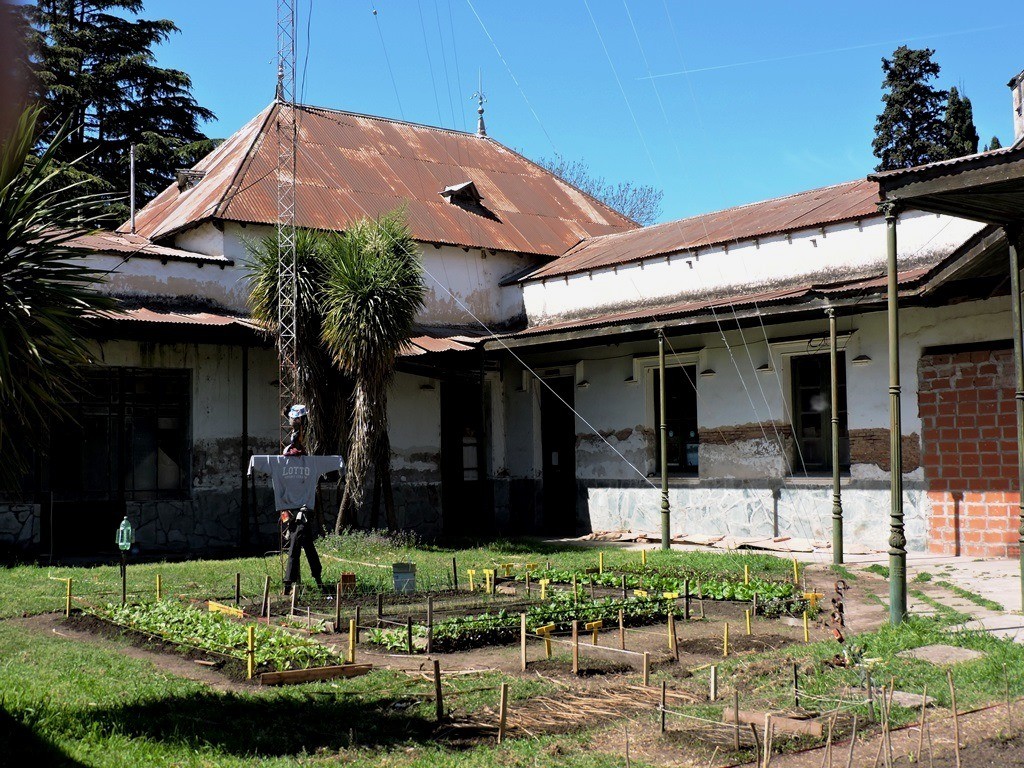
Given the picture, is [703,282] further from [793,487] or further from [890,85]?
[890,85]

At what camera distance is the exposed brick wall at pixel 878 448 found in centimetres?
1538

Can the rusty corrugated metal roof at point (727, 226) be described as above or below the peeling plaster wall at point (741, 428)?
above

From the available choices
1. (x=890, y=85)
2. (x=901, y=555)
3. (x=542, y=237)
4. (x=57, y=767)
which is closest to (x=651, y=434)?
(x=542, y=237)

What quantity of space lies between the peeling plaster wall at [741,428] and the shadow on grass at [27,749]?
1276 cm

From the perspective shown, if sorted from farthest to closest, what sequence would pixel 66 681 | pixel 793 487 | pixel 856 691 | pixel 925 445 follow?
pixel 793 487
pixel 925 445
pixel 66 681
pixel 856 691

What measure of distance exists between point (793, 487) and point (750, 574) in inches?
181

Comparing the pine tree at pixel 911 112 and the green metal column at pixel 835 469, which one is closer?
the green metal column at pixel 835 469

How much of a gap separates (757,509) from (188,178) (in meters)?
14.0

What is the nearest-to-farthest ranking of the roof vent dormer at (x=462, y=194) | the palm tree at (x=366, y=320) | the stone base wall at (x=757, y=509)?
the stone base wall at (x=757, y=509) < the palm tree at (x=366, y=320) < the roof vent dormer at (x=462, y=194)

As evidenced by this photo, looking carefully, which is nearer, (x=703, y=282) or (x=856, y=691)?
(x=856, y=691)

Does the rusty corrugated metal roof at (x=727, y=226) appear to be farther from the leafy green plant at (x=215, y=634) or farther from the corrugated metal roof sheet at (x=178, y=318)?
the leafy green plant at (x=215, y=634)

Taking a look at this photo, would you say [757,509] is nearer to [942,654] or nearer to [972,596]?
[972,596]

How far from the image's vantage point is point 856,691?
263 inches

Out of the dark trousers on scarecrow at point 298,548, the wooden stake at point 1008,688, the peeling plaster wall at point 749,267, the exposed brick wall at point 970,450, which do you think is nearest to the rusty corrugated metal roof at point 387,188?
the peeling plaster wall at point 749,267
